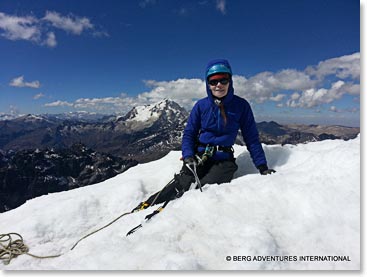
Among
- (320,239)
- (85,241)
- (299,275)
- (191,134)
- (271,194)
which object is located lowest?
(85,241)

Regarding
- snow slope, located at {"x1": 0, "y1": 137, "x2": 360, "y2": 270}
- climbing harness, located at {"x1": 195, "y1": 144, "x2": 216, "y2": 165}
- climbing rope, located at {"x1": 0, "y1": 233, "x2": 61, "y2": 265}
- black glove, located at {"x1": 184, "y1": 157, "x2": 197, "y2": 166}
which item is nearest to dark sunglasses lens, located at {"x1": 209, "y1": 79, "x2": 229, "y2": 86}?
climbing harness, located at {"x1": 195, "y1": 144, "x2": 216, "y2": 165}

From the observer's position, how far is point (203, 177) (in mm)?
7887

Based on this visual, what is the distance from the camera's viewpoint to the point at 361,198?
15.0ft

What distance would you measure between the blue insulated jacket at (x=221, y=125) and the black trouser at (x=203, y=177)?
0.33 metres

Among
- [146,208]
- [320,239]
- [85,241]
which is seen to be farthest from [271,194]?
[85,241]

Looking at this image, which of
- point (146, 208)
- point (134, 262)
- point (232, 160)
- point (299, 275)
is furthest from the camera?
point (232, 160)

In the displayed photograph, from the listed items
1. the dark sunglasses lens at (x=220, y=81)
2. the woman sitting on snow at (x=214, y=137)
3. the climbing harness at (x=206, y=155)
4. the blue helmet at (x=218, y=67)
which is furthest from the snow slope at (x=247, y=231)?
the blue helmet at (x=218, y=67)

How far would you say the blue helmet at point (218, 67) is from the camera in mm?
7488

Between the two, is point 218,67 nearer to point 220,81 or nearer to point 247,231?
point 220,81

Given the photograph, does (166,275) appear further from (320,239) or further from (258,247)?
(320,239)

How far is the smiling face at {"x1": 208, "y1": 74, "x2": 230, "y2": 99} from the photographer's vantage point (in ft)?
24.9

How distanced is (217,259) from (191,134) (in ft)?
16.3

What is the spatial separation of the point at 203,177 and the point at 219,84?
8.86 feet

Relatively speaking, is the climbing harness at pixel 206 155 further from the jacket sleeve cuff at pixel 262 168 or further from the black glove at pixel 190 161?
the jacket sleeve cuff at pixel 262 168
